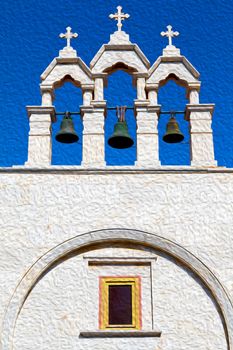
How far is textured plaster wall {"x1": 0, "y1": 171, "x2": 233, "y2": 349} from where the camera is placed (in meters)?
11.2

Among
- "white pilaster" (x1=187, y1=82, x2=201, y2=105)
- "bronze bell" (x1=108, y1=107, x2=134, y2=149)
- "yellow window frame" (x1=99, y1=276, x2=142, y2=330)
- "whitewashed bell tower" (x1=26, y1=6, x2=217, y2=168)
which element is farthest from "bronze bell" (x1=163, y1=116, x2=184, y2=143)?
"yellow window frame" (x1=99, y1=276, x2=142, y2=330)

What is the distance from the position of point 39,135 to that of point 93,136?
0.76m

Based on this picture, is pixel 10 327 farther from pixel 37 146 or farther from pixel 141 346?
pixel 37 146

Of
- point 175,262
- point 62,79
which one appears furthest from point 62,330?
point 62,79

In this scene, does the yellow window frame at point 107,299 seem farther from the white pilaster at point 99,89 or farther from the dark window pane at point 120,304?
the white pilaster at point 99,89

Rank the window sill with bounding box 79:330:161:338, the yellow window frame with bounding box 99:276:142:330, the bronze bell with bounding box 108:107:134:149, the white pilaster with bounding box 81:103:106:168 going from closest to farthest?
the window sill with bounding box 79:330:161:338, the yellow window frame with bounding box 99:276:142:330, the white pilaster with bounding box 81:103:106:168, the bronze bell with bounding box 108:107:134:149

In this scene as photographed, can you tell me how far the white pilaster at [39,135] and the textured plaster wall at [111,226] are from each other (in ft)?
1.05

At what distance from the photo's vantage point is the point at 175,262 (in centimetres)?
1167

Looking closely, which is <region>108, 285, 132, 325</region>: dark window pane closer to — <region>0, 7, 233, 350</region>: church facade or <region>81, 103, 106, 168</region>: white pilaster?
<region>0, 7, 233, 350</region>: church facade

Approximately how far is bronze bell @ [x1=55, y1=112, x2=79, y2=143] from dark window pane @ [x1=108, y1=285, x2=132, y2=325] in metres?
2.42

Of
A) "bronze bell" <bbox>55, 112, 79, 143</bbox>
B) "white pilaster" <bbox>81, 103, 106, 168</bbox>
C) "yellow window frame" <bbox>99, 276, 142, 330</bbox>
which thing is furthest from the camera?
"bronze bell" <bbox>55, 112, 79, 143</bbox>

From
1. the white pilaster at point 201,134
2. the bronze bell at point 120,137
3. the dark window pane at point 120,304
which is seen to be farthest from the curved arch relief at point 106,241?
the bronze bell at point 120,137

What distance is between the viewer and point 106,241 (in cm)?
1174

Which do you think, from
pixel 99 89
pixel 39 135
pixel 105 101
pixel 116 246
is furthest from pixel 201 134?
pixel 39 135
